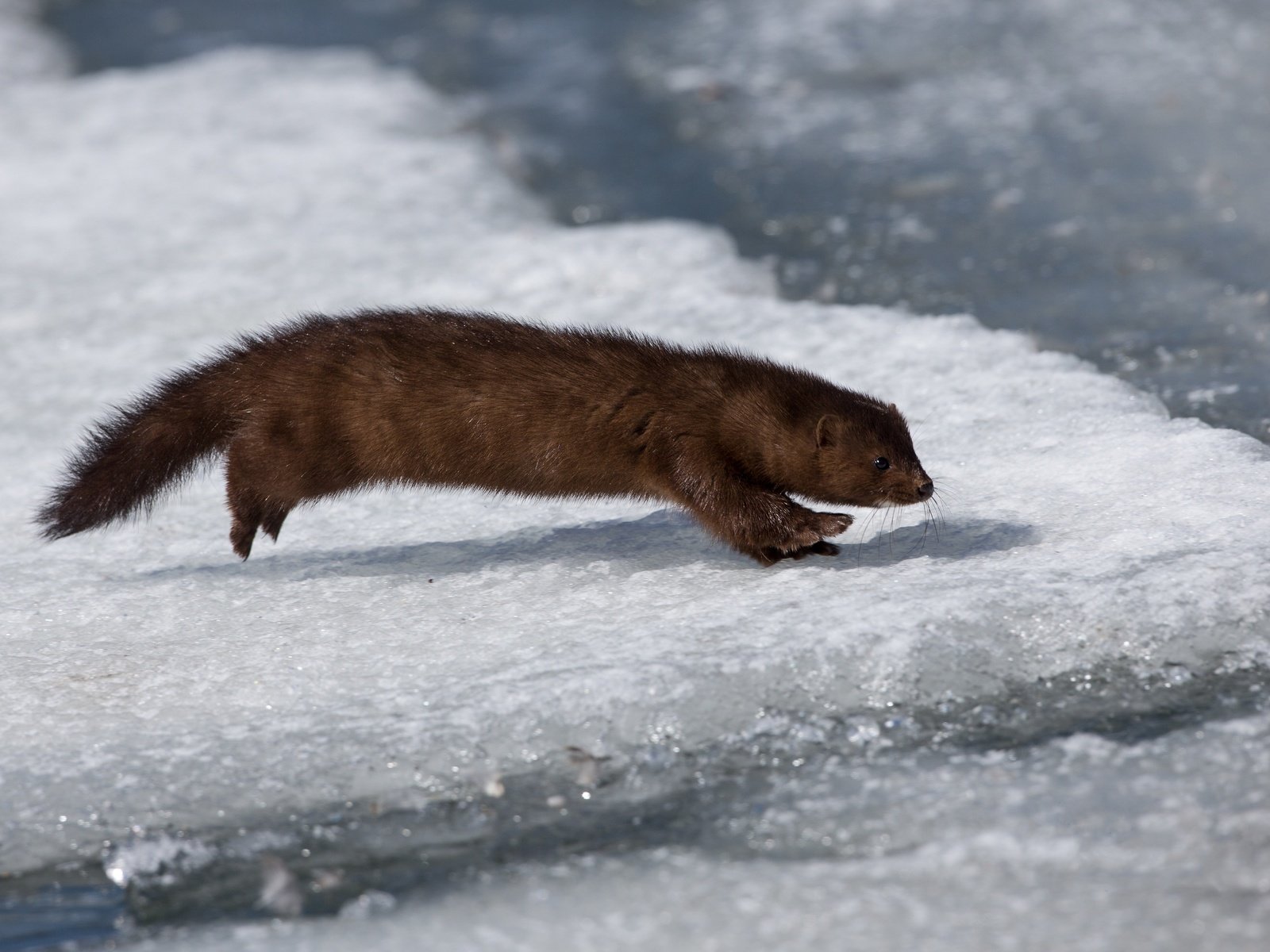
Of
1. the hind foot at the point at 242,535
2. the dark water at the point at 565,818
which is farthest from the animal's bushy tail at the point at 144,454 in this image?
the dark water at the point at 565,818

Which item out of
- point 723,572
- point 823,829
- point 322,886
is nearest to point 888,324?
point 723,572

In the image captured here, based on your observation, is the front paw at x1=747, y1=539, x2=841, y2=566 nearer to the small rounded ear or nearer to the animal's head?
the animal's head

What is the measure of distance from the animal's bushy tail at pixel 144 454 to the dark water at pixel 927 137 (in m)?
2.94

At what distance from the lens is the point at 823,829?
3.05m

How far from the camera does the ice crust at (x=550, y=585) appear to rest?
133 inches

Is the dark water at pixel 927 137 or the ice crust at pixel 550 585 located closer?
the ice crust at pixel 550 585

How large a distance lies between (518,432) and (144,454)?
993 millimetres

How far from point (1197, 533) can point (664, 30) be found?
6888mm

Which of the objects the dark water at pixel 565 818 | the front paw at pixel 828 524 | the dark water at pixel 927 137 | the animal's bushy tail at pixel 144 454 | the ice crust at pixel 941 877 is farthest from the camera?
the dark water at pixel 927 137

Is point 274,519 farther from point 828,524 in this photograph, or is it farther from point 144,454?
point 828,524

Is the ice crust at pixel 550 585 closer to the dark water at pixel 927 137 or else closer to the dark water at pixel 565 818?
the dark water at pixel 565 818

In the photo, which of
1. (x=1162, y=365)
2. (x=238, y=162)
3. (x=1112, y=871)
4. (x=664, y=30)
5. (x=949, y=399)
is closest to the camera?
(x=1112, y=871)

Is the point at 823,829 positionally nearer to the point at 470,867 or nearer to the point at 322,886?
the point at 470,867

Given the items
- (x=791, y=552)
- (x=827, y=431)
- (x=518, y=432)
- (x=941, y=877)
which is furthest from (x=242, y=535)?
(x=941, y=877)
